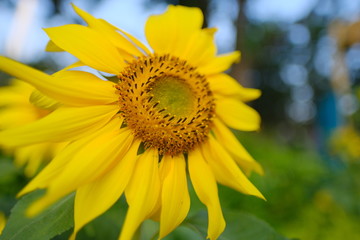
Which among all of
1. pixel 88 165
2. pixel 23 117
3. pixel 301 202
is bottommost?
pixel 301 202

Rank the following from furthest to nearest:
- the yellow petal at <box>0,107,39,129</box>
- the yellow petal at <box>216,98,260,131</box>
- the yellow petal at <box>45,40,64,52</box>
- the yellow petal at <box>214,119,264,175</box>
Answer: the yellow petal at <box>0,107,39,129</box> → the yellow petal at <box>216,98,260,131</box> → the yellow petal at <box>214,119,264,175</box> → the yellow petal at <box>45,40,64,52</box>

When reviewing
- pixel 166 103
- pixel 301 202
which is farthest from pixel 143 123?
pixel 301 202

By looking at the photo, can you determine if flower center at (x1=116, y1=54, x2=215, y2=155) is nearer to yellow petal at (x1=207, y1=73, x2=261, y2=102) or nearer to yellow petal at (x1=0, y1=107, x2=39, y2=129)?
yellow petal at (x1=207, y1=73, x2=261, y2=102)

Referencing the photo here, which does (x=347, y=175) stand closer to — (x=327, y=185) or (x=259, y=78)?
(x=327, y=185)

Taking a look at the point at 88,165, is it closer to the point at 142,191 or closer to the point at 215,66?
the point at 142,191

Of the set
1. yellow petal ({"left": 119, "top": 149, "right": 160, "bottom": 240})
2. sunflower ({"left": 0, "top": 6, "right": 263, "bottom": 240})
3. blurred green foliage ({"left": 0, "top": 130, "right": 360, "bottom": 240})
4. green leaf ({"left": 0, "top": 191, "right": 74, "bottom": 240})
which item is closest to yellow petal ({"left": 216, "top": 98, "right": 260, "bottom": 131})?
sunflower ({"left": 0, "top": 6, "right": 263, "bottom": 240})

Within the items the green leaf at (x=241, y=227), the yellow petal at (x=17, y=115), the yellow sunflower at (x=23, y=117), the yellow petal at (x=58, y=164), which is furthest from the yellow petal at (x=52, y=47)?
the yellow petal at (x=17, y=115)

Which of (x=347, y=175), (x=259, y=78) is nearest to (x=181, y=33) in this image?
(x=347, y=175)

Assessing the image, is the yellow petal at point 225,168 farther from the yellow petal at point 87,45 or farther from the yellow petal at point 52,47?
the yellow petal at point 52,47
